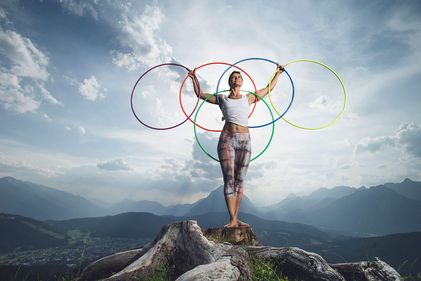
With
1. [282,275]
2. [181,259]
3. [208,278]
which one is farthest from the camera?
[181,259]

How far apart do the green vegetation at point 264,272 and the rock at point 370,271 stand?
5.07 ft

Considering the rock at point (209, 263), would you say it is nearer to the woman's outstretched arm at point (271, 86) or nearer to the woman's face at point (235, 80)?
the woman's face at point (235, 80)

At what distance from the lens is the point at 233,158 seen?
9.70 m

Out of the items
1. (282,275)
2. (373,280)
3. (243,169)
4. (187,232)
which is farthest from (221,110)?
(373,280)

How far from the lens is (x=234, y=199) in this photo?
9625 mm

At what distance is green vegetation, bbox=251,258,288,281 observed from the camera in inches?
218

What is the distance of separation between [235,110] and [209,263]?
5.69 m

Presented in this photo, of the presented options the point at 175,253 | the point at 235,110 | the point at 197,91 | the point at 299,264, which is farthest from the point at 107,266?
the point at 197,91

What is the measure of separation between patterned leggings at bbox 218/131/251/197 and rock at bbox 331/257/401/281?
4.29 m

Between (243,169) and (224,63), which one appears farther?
(224,63)

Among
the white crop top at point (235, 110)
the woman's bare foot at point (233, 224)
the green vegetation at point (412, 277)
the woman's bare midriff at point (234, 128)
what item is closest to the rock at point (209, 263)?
the woman's bare foot at point (233, 224)

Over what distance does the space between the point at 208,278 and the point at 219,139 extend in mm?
5927

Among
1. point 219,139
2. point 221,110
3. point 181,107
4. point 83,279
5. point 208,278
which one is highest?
point 181,107

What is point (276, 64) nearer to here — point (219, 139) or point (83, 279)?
point (219, 139)
